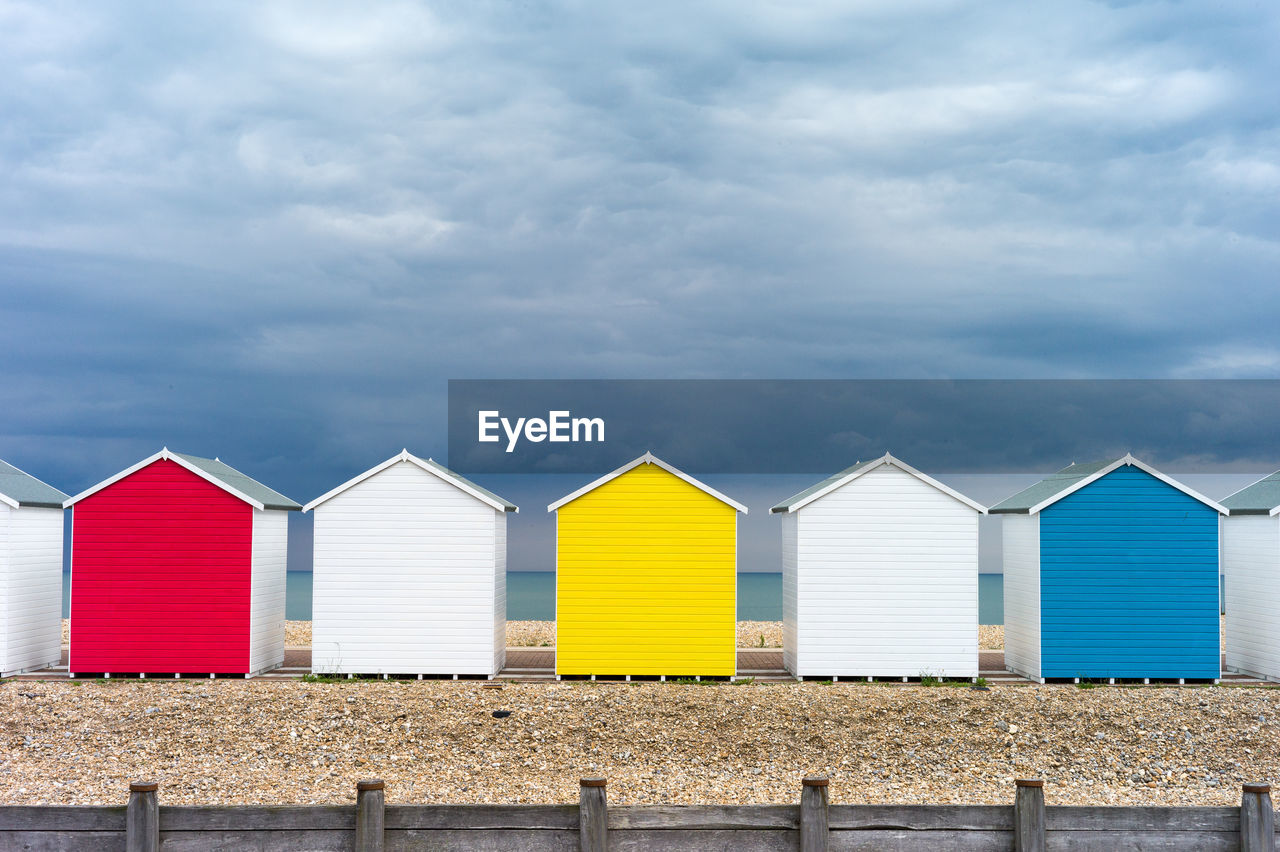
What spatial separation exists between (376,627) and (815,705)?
9.00 meters

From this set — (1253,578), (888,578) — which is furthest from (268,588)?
(1253,578)

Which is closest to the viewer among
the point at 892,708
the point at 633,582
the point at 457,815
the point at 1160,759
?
the point at 457,815

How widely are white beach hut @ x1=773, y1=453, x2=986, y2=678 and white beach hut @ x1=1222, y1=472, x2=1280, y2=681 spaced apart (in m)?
6.80

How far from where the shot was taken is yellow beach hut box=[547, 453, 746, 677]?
2192 cm

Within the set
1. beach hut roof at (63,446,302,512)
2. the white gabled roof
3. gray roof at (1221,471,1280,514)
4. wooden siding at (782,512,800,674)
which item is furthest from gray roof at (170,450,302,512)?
gray roof at (1221,471,1280,514)

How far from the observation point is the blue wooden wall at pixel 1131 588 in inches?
874

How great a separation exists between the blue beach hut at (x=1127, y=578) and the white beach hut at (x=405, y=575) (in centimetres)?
1152

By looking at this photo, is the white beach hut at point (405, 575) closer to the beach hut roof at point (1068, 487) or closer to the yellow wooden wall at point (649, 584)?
the yellow wooden wall at point (649, 584)

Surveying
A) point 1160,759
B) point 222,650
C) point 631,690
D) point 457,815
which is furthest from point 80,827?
point 1160,759

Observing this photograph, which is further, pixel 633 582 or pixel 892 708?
pixel 633 582

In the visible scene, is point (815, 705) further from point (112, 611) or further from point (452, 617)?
point (112, 611)

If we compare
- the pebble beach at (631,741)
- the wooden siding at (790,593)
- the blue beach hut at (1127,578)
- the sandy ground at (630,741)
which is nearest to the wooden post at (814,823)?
the pebble beach at (631,741)

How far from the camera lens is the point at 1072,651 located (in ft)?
72.9

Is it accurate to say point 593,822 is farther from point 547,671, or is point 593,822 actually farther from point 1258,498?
point 1258,498
